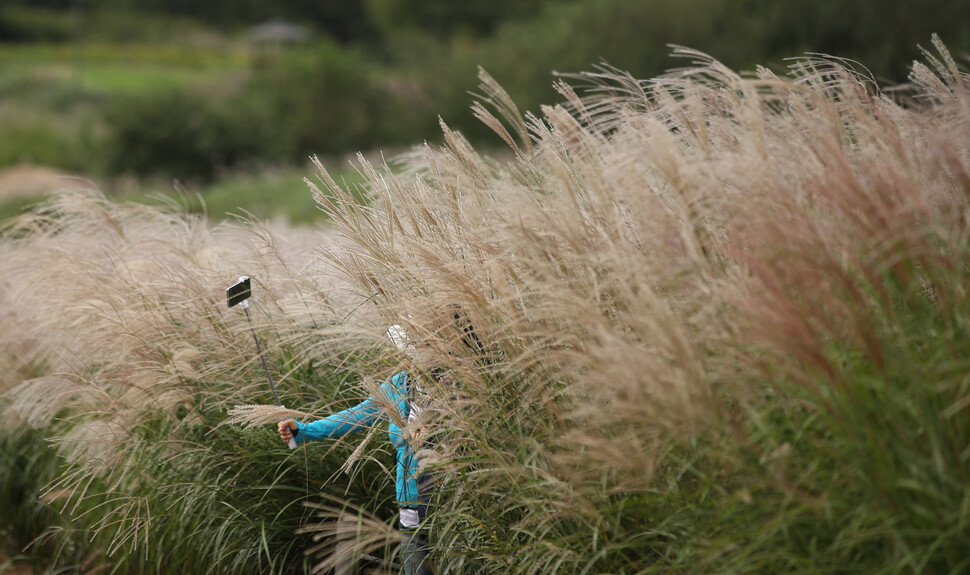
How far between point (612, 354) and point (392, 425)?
1.53 m

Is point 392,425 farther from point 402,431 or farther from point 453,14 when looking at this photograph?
point 453,14

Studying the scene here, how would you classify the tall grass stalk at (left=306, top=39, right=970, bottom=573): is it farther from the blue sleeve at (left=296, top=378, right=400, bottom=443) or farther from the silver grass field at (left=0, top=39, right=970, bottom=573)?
the blue sleeve at (left=296, top=378, right=400, bottom=443)

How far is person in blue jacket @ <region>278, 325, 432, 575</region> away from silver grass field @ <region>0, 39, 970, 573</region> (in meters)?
0.09

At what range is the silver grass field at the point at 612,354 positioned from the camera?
2.71 m

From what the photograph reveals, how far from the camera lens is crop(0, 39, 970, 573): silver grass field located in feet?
8.89

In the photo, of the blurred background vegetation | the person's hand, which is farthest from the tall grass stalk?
the blurred background vegetation

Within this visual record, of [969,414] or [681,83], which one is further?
[681,83]

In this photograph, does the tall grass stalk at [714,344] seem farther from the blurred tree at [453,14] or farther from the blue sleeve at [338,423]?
the blurred tree at [453,14]

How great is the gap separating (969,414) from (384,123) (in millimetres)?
28743

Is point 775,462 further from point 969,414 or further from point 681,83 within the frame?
point 681,83

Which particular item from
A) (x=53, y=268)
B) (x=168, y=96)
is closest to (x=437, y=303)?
(x=53, y=268)

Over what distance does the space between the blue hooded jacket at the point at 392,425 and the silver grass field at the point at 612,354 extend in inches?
4.6

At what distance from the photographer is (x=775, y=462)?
2.76 metres

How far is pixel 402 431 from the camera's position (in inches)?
145
